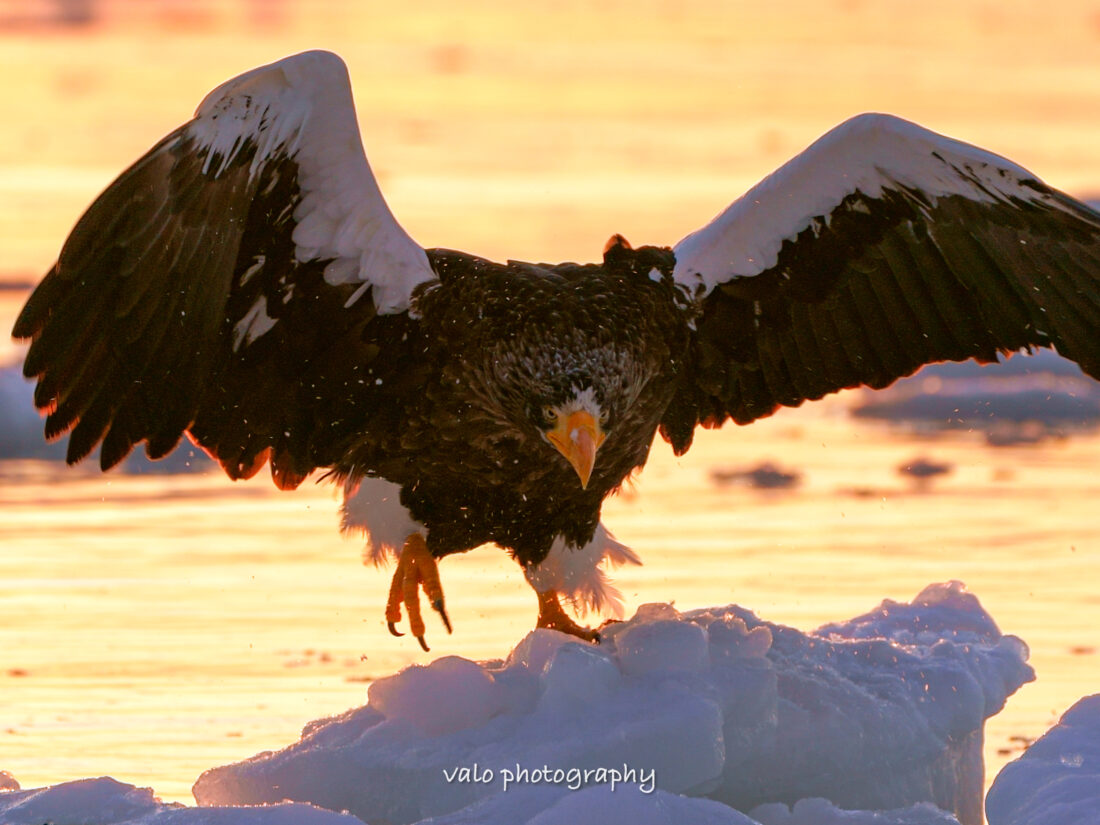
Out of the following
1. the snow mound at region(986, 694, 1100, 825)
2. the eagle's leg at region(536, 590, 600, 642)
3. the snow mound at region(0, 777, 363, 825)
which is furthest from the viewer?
the eagle's leg at region(536, 590, 600, 642)

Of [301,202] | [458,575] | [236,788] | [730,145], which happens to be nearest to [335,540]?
[458,575]

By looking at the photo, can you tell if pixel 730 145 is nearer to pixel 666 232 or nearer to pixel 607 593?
pixel 666 232

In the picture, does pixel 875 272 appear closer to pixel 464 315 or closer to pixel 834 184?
pixel 834 184

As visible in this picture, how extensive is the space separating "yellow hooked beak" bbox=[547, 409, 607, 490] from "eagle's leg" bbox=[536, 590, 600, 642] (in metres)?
0.85

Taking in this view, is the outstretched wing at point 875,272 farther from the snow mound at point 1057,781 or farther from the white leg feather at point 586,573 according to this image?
the snow mound at point 1057,781

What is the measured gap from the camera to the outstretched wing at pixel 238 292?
6.18m

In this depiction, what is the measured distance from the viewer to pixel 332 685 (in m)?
6.85

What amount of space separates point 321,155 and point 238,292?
1.60ft

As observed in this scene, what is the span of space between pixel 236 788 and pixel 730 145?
12169 mm

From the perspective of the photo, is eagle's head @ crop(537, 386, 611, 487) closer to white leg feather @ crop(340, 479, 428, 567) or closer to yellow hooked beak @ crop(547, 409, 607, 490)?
yellow hooked beak @ crop(547, 409, 607, 490)

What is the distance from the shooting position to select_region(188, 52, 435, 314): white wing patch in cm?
609

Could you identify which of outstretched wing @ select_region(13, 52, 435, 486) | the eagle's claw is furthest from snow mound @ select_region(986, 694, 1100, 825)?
outstretched wing @ select_region(13, 52, 435, 486)

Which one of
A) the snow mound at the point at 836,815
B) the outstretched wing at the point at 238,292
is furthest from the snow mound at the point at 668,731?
the outstretched wing at the point at 238,292

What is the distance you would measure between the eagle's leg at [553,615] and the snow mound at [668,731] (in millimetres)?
714
